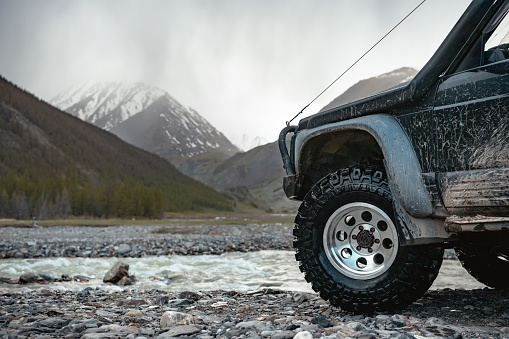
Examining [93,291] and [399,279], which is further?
[93,291]

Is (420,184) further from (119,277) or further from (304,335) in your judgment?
→ (119,277)

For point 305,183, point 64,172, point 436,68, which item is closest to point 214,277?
point 305,183

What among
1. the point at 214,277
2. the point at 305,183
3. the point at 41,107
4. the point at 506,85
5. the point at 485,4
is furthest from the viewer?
the point at 41,107

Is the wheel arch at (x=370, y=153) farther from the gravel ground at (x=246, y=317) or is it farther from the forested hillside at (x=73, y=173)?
the forested hillside at (x=73, y=173)

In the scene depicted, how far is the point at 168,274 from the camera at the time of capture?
10.2 m

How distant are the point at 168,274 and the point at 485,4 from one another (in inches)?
345

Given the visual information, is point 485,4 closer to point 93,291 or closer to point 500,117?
point 500,117

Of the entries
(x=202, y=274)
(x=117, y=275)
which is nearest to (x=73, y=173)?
(x=202, y=274)

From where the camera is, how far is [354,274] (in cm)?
392

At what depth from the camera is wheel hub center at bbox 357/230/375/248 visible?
3.89 meters

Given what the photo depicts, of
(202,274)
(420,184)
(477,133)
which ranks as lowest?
(202,274)

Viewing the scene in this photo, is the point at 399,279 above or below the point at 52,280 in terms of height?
above

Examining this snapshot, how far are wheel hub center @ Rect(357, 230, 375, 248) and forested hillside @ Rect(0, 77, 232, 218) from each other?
80342mm

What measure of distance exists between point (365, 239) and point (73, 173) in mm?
102102
